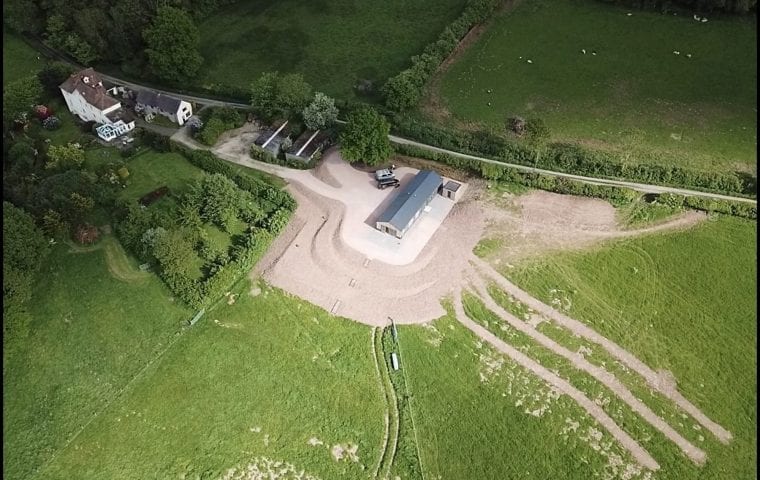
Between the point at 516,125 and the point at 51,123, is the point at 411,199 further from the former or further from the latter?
the point at 51,123

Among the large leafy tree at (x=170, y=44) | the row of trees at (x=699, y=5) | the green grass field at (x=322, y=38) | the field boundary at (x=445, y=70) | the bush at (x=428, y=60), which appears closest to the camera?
the bush at (x=428, y=60)

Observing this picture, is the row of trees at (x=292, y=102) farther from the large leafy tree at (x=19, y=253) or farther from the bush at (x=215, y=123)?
the large leafy tree at (x=19, y=253)

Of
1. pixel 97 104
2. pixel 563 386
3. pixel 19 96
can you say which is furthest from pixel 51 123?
pixel 563 386

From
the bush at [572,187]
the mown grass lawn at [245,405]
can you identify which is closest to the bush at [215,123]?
the bush at [572,187]

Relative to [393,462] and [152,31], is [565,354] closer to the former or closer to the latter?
[393,462]

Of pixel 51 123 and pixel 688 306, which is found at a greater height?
pixel 51 123
